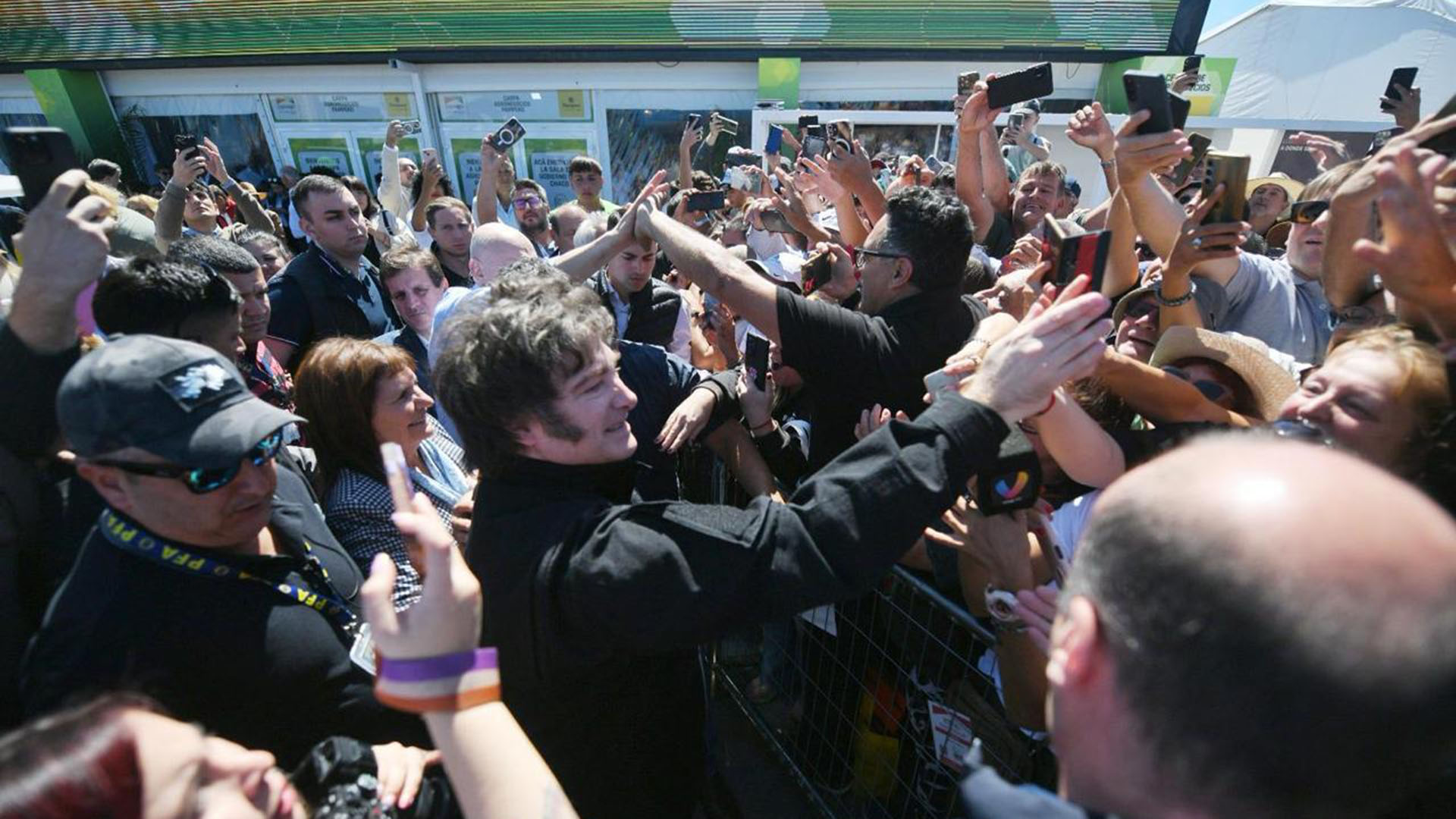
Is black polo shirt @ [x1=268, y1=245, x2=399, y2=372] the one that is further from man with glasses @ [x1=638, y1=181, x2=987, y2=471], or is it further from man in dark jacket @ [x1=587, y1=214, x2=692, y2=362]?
man with glasses @ [x1=638, y1=181, x2=987, y2=471]

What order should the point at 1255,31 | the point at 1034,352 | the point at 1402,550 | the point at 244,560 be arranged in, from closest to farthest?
the point at 1402,550, the point at 1034,352, the point at 244,560, the point at 1255,31

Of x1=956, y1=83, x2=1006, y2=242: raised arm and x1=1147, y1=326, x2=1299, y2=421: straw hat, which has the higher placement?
x1=956, y1=83, x2=1006, y2=242: raised arm

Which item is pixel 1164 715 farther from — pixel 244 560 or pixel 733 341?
pixel 733 341

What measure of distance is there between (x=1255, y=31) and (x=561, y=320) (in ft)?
75.4

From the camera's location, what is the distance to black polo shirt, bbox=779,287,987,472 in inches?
84.5

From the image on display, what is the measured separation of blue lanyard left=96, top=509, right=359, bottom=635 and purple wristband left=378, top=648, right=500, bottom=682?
61cm

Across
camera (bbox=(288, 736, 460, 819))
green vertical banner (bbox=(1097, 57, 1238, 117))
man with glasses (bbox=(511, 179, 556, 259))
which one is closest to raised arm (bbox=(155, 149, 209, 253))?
man with glasses (bbox=(511, 179, 556, 259))

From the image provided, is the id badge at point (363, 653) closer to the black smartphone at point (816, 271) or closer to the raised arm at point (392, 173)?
the black smartphone at point (816, 271)

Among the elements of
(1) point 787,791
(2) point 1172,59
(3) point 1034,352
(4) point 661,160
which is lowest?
(1) point 787,791

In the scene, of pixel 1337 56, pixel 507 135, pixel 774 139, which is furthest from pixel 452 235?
pixel 1337 56

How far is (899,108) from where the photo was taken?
504 inches

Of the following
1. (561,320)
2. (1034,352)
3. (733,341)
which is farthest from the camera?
(733,341)

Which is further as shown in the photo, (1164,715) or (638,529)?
(638,529)

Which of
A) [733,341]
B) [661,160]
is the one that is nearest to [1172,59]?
[661,160]
